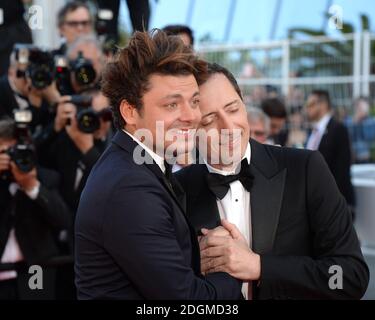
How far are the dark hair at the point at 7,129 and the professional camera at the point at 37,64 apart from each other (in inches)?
11.3

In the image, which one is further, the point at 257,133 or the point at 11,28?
the point at 11,28

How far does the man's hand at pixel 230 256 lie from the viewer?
178cm

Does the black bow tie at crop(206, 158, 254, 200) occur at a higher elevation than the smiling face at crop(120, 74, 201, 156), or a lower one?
lower

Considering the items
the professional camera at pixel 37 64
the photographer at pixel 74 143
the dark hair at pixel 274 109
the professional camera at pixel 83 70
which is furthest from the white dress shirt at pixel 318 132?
the professional camera at pixel 37 64

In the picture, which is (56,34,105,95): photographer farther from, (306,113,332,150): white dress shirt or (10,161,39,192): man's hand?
(306,113,332,150): white dress shirt

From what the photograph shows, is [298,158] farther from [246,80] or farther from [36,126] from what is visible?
[246,80]

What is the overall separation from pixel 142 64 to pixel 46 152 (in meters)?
2.03

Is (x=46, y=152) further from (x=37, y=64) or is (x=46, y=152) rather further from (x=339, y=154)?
(x=339, y=154)

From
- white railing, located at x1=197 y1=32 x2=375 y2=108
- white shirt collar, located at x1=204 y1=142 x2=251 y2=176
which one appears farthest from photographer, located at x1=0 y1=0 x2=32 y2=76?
white railing, located at x1=197 y1=32 x2=375 y2=108

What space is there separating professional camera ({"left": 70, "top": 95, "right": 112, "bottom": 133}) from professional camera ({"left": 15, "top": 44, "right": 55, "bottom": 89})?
0.19 m

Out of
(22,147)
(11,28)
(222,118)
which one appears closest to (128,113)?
(222,118)

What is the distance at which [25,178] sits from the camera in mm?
3283

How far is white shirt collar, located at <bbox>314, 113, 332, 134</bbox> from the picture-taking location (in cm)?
559

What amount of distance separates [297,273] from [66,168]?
1.98m
